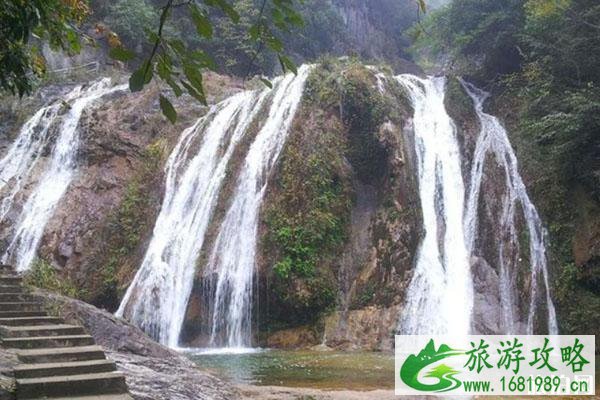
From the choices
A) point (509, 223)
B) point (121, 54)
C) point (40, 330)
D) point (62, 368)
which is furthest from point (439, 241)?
point (121, 54)

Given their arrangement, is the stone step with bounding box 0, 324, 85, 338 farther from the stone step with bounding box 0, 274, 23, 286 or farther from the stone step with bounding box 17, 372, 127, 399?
the stone step with bounding box 0, 274, 23, 286

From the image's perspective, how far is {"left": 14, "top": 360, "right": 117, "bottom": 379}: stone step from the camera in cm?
432

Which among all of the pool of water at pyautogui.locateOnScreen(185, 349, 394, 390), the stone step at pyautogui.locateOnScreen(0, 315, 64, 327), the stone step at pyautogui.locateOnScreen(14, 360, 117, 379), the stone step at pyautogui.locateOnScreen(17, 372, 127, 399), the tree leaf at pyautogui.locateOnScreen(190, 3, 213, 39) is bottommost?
the pool of water at pyautogui.locateOnScreen(185, 349, 394, 390)

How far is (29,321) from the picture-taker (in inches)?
227

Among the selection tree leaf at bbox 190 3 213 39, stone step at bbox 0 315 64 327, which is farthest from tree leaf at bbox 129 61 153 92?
stone step at bbox 0 315 64 327

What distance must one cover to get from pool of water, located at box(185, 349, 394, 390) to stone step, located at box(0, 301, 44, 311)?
241 centimetres

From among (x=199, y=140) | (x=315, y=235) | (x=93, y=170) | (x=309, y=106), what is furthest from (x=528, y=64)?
(x=93, y=170)

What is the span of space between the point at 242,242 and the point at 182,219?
1957mm

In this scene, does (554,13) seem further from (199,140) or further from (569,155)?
(199,140)

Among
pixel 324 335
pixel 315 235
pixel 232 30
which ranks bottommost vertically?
pixel 324 335

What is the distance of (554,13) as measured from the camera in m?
13.3

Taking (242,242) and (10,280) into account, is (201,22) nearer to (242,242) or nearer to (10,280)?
(10,280)

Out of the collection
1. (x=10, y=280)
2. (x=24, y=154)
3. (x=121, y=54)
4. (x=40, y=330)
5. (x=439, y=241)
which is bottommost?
(x=40, y=330)

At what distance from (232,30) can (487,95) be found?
38.8 ft
